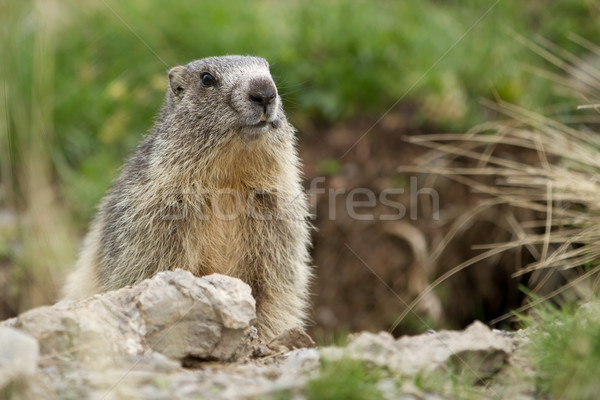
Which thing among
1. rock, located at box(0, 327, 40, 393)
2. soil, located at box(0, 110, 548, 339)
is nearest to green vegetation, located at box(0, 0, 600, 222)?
soil, located at box(0, 110, 548, 339)

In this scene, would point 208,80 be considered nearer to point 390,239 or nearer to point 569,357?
point 569,357

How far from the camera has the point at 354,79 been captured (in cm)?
957

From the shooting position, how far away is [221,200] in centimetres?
526

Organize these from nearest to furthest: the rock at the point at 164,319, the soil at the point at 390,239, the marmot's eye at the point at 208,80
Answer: the rock at the point at 164,319
the marmot's eye at the point at 208,80
the soil at the point at 390,239

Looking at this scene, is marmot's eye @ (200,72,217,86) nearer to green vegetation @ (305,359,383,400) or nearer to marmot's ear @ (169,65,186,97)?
marmot's ear @ (169,65,186,97)

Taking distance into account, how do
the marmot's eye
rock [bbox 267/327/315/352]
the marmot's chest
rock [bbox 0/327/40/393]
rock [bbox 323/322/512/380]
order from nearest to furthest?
rock [bbox 0/327/40/393] < rock [bbox 323/322/512/380] < rock [bbox 267/327/315/352] < the marmot's chest < the marmot's eye

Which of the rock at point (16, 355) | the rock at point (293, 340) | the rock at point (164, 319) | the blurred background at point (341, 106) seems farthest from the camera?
the blurred background at point (341, 106)

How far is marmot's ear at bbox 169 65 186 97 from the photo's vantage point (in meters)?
5.81

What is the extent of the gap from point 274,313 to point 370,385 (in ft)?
7.35

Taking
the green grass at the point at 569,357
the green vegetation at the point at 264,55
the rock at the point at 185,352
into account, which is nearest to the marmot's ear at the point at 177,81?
the rock at the point at 185,352

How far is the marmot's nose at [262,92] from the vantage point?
5062mm

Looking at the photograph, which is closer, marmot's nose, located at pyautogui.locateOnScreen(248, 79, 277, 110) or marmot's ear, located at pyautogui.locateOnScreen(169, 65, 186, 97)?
marmot's nose, located at pyautogui.locateOnScreen(248, 79, 277, 110)

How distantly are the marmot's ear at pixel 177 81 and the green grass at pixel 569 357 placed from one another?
3.35m

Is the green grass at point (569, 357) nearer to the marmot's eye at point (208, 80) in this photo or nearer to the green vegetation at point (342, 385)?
the green vegetation at point (342, 385)
